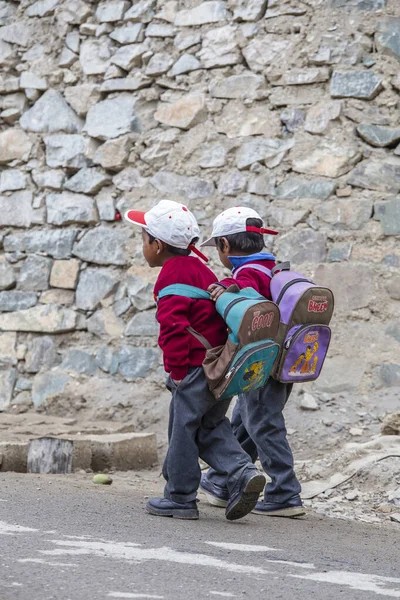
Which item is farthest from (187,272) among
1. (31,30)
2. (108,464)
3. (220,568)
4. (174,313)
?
(31,30)

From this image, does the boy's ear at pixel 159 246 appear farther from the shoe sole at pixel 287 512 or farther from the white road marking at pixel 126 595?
the white road marking at pixel 126 595

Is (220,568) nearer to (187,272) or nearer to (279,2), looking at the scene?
(187,272)

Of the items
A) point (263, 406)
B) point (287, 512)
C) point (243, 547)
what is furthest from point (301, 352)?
point (243, 547)

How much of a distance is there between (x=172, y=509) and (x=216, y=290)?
96 centimetres

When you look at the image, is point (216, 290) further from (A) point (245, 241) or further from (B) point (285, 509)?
(B) point (285, 509)

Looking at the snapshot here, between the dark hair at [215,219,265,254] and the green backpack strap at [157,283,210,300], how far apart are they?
46 centimetres

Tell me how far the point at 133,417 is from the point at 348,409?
5.12ft

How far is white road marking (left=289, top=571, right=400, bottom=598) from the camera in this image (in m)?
2.79

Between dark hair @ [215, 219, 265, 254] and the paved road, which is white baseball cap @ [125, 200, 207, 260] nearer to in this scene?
dark hair @ [215, 219, 265, 254]

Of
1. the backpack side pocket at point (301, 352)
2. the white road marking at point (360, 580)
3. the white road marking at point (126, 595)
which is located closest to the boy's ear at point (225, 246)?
the backpack side pocket at point (301, 352)

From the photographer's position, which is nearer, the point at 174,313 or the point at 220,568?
the point at 220,568

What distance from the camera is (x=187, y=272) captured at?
13.4 feet

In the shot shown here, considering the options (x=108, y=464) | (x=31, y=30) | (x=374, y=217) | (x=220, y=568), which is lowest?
(x=108, y=464)

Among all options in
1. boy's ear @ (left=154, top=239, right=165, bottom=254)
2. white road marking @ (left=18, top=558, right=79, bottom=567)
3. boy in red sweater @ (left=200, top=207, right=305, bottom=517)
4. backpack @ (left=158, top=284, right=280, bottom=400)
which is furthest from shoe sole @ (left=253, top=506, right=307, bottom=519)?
white road marking @ (left=18, top=558, right=79, bottom=567)
